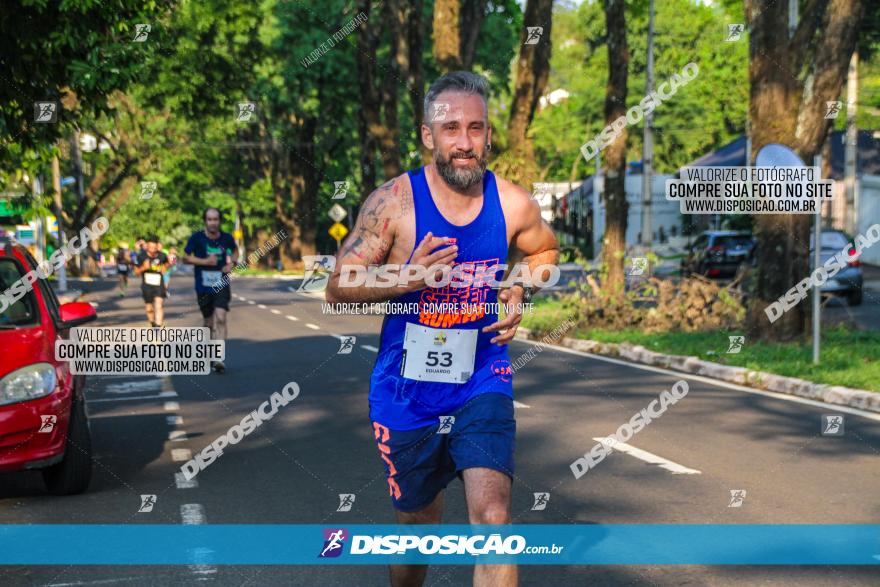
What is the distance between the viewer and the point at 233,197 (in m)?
65.4

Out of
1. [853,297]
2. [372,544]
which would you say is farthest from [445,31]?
[372,544]

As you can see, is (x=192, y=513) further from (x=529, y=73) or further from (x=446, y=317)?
(x=529, y=73)

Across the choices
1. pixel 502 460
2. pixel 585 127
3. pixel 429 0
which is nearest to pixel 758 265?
pixel 502 460

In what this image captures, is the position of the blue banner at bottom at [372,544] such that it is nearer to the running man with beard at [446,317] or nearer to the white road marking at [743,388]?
the running man with beard at [446,317]

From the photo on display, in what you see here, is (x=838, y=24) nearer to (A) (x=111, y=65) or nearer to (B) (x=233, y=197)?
(A) (x=111, y=65)

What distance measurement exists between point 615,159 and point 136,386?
1068 centimetres

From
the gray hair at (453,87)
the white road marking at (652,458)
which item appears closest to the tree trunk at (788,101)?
the white road marking at (652,458)

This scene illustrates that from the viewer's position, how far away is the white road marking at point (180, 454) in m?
9.45

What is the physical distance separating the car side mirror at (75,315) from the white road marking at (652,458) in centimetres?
407

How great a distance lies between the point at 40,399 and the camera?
7754 mm

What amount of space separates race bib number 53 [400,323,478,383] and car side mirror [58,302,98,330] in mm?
4575

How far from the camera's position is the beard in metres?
4.37

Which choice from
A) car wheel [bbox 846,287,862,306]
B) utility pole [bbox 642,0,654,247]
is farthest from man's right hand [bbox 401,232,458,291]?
utility pole [bbox 642,0,654,247]

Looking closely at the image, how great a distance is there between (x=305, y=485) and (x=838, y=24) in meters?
10.4
